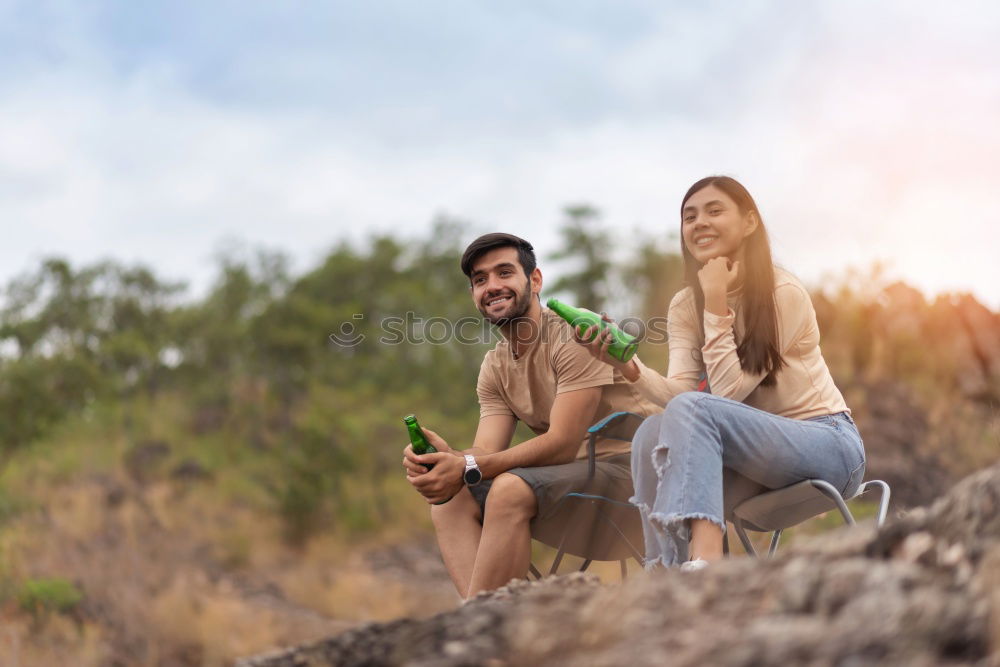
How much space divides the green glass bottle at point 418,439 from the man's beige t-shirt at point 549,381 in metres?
0.33

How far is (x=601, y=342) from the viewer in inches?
121

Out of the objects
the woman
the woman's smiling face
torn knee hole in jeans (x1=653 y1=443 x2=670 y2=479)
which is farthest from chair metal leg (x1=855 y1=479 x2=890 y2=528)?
the woman's smiling face

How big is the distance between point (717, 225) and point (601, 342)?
57 cm

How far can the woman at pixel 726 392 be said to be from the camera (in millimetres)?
2758

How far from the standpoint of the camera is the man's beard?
3.64 metres

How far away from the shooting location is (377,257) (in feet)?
74.2

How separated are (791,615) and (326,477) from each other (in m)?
15.2

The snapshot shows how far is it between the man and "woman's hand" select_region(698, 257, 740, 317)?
20.9 inches

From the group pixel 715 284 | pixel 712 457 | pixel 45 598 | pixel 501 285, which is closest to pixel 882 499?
pixel 712 457

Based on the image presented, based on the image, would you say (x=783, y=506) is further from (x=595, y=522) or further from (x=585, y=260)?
(x=585, y=260)

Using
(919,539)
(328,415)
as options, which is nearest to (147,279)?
(328,415)

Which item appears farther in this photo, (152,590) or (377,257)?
(377,257)

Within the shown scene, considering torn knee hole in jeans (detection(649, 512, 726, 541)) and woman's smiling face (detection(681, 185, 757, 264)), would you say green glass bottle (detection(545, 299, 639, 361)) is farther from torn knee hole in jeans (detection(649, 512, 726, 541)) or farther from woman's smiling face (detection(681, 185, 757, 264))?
torn knee hole in jeans (detection(649, 512, 726, 541))

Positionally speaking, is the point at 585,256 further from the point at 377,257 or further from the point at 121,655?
the point at 121,655
